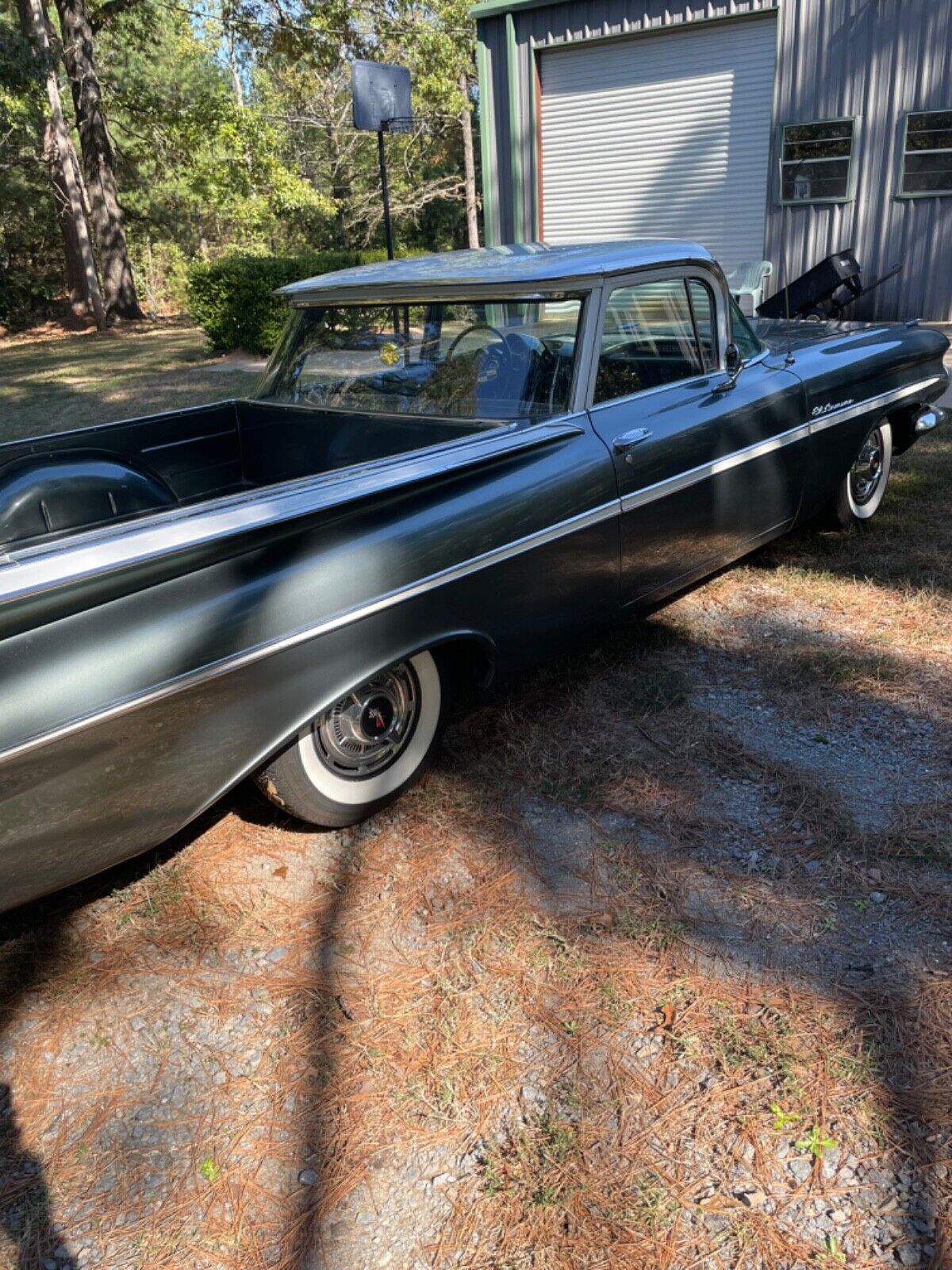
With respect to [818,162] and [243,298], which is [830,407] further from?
[243,298]

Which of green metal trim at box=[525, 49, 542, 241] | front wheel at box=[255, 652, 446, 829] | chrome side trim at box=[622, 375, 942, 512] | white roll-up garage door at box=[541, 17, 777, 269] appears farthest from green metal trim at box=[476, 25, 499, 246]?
front wheel at box=[255, 652, 446, 829]

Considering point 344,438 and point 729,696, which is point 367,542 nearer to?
point 344,438

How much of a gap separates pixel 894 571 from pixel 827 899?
249 cm

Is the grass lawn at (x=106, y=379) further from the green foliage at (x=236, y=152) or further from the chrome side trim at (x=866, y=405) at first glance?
the chrome side trim at (x=866, y=405)

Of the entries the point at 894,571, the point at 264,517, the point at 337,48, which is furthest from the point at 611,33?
the point at 264,517

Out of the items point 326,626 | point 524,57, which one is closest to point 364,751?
point 326,626

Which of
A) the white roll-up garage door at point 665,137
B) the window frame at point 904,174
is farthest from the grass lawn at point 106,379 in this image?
the window frame at point 904,174

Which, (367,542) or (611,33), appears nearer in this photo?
(367,542)

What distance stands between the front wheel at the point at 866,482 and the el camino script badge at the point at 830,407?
0.37 metres

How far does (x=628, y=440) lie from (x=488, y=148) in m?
12.5

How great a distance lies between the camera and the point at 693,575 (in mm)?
3738

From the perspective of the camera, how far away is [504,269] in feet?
11.3

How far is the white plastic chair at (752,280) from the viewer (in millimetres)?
11234

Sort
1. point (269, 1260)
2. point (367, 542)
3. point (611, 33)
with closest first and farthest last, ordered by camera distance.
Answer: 1. point (269, 1260)
2. point (367, 542)
3. point (611, 33)
